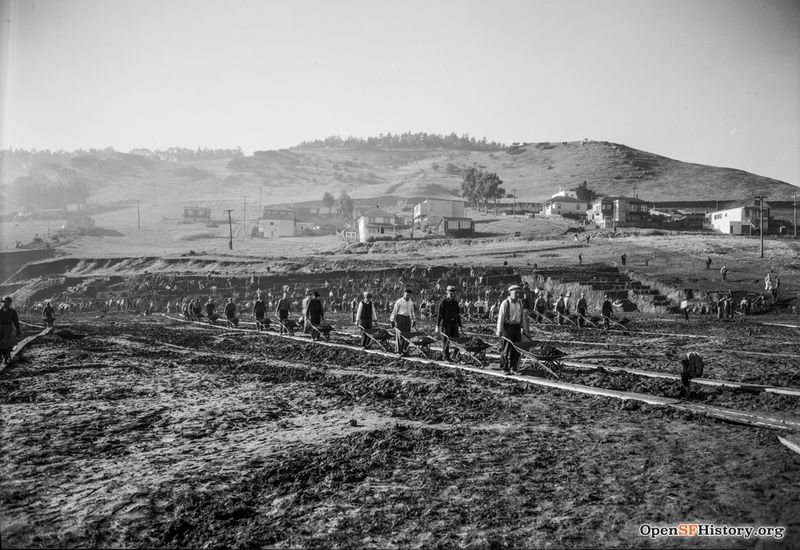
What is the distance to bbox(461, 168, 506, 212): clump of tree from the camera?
104m

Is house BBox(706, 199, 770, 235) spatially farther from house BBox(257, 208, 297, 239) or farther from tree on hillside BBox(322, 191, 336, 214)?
tree on hillside BBox(322, 191, 336, 214)

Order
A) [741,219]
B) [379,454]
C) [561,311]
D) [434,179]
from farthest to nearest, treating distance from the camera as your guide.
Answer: [434,179], [741,219], [561,311], [379,454]

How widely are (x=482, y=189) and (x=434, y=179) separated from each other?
205ft

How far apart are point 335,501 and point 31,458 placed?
435 centimetres

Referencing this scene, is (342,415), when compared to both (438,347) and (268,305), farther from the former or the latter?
(268,305)

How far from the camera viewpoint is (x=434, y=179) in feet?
545

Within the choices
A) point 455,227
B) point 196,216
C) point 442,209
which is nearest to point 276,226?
point 442,209

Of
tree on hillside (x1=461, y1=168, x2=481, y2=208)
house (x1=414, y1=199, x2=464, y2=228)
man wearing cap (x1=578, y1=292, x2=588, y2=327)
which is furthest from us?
tree on hillside (x1=461, y1=168, x2=481, y2=208)

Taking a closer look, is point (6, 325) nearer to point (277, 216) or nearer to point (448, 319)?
point (448, 319)

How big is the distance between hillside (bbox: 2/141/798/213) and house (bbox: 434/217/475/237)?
5790cm

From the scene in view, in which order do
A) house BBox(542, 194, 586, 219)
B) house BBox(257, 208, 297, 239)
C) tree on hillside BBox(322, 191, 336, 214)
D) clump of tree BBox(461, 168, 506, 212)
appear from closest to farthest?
house BBox(542, 194, 586, 219) → house BBox(257, 208, 297, 239) → clump of tree BBox(461, 168, 506, 212) → tree on hillside BBox(322, 191, 336, 214)

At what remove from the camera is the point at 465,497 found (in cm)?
584

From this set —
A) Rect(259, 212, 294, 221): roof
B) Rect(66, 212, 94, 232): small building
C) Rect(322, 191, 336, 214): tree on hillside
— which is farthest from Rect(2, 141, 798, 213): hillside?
Rect(259, 212, 294, 221): roof

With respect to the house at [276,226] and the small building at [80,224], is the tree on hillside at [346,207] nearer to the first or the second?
the house at [276,226]
